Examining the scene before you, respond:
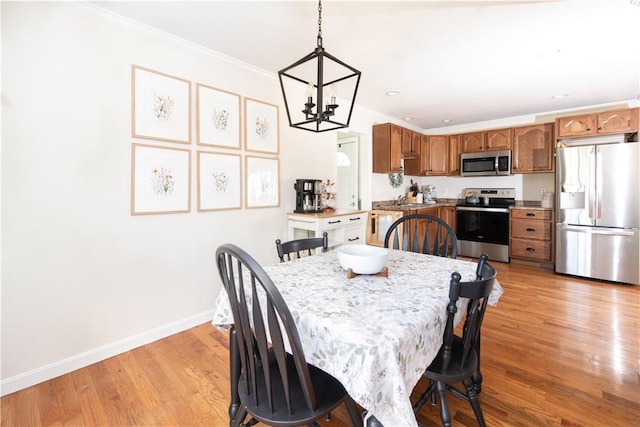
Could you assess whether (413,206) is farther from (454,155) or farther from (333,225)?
(333,225)

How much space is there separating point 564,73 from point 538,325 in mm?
2578

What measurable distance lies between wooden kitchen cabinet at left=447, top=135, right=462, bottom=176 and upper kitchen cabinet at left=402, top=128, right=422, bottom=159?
620 millimetres

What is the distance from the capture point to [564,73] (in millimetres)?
3186

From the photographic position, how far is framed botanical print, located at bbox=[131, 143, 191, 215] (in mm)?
2273

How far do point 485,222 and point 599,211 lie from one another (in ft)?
4.72

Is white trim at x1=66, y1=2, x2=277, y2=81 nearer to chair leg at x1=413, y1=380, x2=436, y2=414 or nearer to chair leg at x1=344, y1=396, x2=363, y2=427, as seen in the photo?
chair leg at x1=344, y1=396, x2=363, y2=427

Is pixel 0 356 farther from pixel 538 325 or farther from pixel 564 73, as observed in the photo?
pixel 564 73

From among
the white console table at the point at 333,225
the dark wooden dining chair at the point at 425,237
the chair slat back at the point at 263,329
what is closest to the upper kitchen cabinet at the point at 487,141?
the white console table at the point at 333,225

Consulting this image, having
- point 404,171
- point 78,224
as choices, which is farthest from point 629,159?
point 78,224

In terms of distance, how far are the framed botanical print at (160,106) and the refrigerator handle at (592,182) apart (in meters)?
4.64

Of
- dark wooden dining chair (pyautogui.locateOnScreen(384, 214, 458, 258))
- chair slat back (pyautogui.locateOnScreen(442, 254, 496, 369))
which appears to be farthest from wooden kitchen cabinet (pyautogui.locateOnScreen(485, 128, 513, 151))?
chair slat back (pyautogui.locateOnScreen(442, 254, 496, 369))

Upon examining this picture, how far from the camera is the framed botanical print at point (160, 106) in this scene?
2.26 m

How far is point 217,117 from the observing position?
273 cm

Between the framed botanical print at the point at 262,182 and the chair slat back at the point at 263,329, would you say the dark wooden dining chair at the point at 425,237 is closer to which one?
the framed botanical print at the point at 262,182
